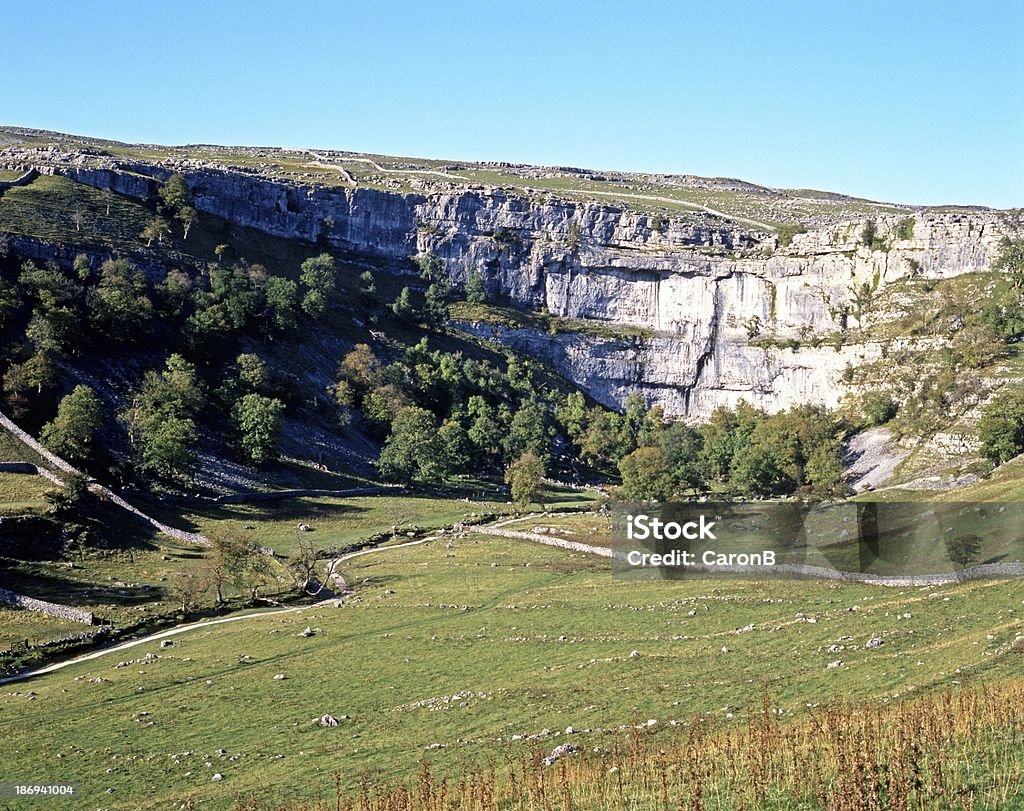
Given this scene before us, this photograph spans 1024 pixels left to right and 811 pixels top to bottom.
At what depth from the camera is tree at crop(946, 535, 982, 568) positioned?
40281mm

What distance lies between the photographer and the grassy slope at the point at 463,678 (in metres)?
26.2

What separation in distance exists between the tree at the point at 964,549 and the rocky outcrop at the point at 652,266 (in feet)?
338

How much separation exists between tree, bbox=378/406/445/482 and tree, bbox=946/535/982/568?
210 feet

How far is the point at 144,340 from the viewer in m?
108

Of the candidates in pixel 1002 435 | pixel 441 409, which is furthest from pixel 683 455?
pixel 1002 435

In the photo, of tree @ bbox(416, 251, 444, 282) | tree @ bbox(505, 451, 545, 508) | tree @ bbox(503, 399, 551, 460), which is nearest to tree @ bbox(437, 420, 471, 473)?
tree @ bbox(503, 399, 551, 460)

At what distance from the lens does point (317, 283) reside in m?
138

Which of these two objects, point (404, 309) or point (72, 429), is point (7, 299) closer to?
point (72, 429)

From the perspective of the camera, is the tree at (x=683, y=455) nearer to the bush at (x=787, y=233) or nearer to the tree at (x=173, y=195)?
the bush at (x=787, y=233)

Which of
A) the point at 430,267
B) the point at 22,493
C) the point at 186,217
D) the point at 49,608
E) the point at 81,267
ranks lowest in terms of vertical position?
the point at 49,608

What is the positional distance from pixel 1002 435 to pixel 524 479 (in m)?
41.6

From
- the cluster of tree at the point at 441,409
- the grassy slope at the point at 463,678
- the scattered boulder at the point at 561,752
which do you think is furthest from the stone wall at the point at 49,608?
the cluster of tree at the point at 441,409

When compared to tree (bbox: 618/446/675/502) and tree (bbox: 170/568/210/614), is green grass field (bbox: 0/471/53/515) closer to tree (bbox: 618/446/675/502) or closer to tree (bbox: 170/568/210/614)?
tree (bbox: 170/568/210/614)

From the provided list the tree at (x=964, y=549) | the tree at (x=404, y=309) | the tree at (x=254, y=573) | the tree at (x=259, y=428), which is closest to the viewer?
the tree at (x=964, y=549)
